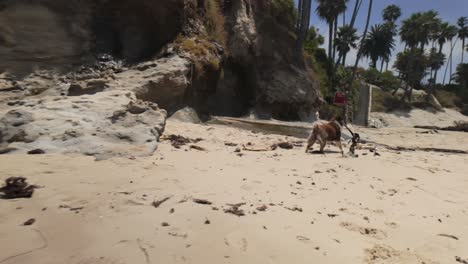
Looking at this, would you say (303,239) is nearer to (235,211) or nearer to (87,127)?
(235,211)

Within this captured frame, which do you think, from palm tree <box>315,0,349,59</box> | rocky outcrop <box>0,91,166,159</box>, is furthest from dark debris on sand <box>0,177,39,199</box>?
palm tree <box>315,0,349,59</box>

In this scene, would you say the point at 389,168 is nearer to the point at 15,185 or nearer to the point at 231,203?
the point at 231,203

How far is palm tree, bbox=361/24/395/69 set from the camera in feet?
225

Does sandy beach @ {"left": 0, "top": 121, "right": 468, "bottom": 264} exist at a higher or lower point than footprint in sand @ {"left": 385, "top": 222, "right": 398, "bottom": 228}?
higher

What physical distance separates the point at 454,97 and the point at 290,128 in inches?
2384

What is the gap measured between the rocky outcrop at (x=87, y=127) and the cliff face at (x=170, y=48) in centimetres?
Answer: 372

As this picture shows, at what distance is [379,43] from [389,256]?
231 ft

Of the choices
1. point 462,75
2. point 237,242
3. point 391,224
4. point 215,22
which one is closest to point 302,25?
point 215,22

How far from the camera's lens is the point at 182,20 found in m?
19.6

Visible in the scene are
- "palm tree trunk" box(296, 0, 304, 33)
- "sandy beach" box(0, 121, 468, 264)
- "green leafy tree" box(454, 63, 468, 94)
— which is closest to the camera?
"sandy beach" box(0, 121, 468, 264)

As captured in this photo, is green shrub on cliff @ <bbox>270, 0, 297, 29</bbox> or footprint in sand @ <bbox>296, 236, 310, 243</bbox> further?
green shrub on cliff @ <bbox>270, 0, 297, 29</bbox>

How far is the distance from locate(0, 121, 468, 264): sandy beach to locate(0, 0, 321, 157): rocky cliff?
144cm

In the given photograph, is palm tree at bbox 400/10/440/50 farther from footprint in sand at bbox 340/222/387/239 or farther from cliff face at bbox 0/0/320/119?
footprint in sand at bbox 340/222/387/239

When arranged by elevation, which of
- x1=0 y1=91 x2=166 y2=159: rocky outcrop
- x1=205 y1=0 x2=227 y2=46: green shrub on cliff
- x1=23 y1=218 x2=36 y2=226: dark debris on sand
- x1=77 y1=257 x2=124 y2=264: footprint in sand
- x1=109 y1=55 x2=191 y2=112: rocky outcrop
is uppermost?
x1=205 y1=0 x2=227 y2=46: green shrub on cliff
